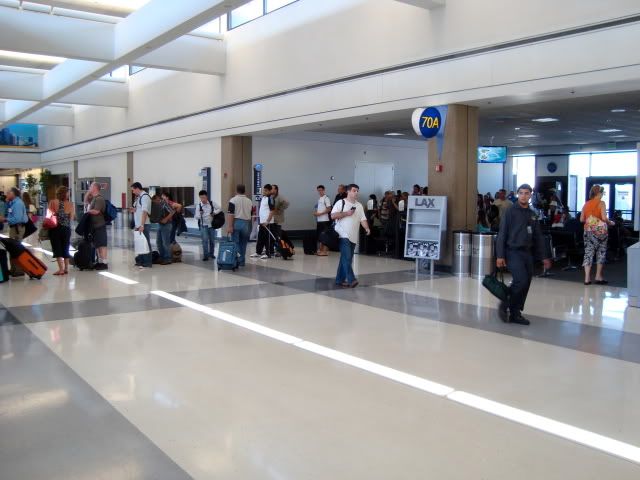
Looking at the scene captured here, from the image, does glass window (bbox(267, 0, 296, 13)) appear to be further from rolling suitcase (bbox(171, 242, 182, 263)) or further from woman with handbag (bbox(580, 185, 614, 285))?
woman with handbag (bbox(580, 185, 614, 285))

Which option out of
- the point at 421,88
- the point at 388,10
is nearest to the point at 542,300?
the point at 421,88

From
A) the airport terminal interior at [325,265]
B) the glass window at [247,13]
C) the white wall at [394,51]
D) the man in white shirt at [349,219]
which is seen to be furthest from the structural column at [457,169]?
the glass window at [247,13]

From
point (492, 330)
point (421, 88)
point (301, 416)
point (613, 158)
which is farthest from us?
point (613, 158)

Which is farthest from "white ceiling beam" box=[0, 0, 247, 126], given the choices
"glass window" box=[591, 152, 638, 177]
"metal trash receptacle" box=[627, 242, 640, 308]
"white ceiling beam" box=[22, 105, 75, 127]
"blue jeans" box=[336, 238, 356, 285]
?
"glass window" box=[591, 152, 638, 177]

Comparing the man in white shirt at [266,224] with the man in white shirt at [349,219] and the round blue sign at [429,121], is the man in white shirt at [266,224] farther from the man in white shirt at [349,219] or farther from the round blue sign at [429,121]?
the man in white shirt at [349,219]

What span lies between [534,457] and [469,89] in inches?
315

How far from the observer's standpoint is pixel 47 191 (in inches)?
1291

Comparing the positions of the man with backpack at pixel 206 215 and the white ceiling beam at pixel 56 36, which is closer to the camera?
the man with backpack at pixel 206 215

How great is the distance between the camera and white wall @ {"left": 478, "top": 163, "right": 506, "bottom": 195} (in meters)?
26.7

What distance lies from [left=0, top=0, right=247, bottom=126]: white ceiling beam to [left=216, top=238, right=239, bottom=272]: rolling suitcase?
12.8ft

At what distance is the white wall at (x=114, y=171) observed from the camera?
80.3ft

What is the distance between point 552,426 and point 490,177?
24.3m

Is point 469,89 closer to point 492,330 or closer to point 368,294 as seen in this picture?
point 368,294

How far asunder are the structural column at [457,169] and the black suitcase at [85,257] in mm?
6529
